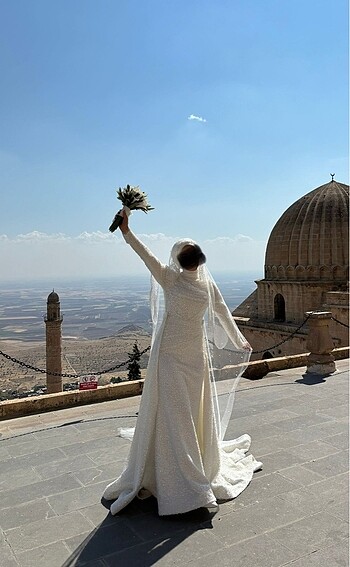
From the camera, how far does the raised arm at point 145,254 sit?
392 cm

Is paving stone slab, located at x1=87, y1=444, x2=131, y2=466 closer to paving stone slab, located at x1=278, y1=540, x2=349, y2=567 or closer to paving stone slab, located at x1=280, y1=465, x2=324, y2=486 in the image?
paving stone slab, located at x1=280, y1=465, x2=324, y2=486

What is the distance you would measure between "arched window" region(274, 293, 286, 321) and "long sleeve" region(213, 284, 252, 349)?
20.9 m

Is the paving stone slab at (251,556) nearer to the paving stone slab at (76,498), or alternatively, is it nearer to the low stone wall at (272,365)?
the paving stone slab at (76,498)

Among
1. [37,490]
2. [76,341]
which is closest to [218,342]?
[37,490]

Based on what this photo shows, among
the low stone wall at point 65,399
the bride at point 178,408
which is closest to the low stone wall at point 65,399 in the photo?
the low stone wall at point 65,399

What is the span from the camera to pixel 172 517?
11.8 ft

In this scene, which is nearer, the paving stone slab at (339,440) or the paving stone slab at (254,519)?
the paving stone slab at (254,519)

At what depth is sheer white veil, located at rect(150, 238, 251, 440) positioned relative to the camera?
13.1 ft

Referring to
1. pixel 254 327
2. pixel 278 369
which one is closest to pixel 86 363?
pixel 254 327

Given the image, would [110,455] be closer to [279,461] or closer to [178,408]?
[178,408]

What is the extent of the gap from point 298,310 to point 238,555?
21.2m

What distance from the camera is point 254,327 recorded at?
986 inches

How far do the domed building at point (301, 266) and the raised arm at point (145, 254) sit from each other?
18.3m

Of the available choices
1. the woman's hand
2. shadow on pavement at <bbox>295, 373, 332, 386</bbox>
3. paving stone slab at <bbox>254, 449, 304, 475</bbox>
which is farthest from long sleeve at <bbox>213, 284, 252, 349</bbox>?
shadow on pavement at <bbox>295, 373, 332, 386</bbox>
